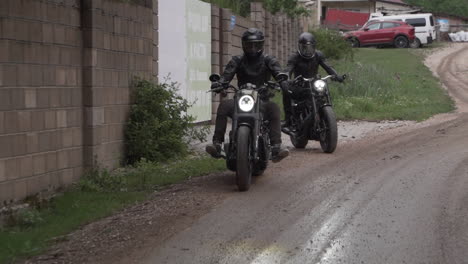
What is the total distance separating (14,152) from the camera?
25.2ft

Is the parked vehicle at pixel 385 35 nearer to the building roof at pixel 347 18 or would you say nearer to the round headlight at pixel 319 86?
the building roof at pixel 347 18

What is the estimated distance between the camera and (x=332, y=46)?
31875 millimetres

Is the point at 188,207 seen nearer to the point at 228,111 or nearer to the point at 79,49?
the point at 228,111

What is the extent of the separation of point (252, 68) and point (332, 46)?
75.4ft

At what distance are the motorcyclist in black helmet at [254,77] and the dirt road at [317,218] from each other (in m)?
0.48

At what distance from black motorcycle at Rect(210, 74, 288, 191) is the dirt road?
283 millimetres

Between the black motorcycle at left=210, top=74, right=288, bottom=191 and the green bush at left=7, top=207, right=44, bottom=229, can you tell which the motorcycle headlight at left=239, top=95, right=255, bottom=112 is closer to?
the black motorcycle at left=210, top=74, right=288, bottom=191

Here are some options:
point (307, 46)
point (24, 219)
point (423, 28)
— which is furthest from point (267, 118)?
point (423, 28)

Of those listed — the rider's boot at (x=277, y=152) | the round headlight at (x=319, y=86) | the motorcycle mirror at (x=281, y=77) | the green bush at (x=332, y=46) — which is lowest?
the rider's boot at (x=277, y=152)

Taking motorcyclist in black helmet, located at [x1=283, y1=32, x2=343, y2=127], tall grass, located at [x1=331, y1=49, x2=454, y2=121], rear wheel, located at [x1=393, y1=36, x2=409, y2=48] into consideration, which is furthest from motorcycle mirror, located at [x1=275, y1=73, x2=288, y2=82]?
rear wheel, located at [x1=393, y1=36, x2=409, y2=48]

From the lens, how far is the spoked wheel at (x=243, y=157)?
27.2 feet

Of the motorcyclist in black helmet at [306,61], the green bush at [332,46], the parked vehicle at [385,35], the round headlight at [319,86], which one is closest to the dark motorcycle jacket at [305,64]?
the motorcyclist in black helmet at [306,61]

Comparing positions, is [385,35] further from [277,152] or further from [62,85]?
[62,85]

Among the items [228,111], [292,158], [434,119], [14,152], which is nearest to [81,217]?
[14,152]
